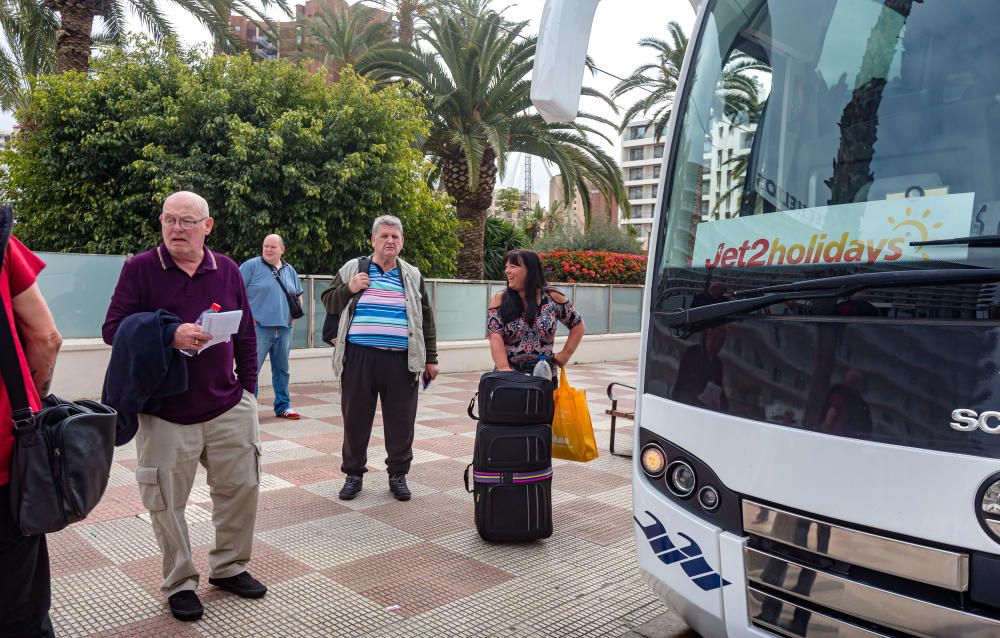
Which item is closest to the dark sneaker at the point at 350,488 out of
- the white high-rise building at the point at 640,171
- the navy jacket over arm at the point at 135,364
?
the navy jacket over arm at the point at 135,364

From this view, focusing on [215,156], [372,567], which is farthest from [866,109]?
[215,156]

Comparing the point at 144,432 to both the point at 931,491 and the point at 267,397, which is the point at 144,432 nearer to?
the point at 931,491

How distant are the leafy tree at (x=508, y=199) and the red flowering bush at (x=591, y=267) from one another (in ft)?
99.5

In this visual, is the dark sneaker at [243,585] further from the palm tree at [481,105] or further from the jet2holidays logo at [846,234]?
the palm tree at [481,105]

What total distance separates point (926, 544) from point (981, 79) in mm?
1308

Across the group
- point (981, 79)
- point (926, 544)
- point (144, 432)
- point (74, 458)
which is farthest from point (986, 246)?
point (144, 432)

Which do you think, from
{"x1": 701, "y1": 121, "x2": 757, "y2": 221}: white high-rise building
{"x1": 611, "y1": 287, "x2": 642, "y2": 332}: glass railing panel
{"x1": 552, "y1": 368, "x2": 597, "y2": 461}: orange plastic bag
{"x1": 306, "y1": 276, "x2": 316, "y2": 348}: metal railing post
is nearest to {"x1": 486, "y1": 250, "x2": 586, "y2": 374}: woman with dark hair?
{"x1": 552, "y1": 368, "x2": 597, "y2": 461}: orange plastic bag

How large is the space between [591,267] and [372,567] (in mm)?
14514

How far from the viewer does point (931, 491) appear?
6.41ft

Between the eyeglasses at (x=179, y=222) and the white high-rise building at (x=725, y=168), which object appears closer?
the white high-rise building at (x=725, y=168)

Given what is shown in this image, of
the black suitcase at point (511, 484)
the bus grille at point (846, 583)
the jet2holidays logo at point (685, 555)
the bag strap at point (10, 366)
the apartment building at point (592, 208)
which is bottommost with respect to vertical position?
the black suitcase at point (511, 484)

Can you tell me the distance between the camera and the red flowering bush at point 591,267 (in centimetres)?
1781

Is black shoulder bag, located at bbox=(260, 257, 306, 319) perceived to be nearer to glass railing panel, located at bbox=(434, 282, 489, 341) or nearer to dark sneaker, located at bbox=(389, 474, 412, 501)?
dark sneaker, located at bbox=(389, 474, 412, 501)

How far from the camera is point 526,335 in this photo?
16.0ft
